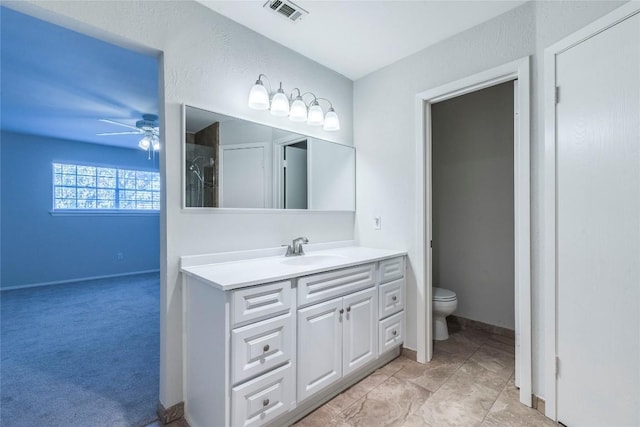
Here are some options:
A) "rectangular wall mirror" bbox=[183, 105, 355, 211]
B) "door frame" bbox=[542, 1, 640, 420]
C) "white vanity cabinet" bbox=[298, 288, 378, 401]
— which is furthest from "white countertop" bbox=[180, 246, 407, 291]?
"door frame" bbox=[542, 1, 640, 420]

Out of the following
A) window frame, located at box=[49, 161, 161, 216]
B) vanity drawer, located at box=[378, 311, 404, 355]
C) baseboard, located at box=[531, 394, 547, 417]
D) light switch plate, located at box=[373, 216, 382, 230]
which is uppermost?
window frame, located at box=[49, 161, 161, 216]

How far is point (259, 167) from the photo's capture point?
204 cm

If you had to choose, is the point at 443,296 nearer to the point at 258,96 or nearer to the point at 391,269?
the point at 391,269

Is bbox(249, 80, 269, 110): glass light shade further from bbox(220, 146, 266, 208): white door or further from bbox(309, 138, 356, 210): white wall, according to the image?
bbox(309, 138, 356, 210): white wall

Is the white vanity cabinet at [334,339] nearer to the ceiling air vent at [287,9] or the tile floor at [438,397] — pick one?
the tile floor at [438,397]

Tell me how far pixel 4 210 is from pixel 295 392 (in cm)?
557

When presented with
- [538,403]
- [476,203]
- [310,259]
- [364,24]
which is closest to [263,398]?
[310,259]

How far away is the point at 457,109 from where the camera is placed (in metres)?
2.94

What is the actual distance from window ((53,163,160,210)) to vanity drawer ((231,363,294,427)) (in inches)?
214

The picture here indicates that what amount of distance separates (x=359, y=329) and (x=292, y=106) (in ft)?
5.45

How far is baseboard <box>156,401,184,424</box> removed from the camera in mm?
1544

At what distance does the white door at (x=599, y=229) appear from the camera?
1.25m

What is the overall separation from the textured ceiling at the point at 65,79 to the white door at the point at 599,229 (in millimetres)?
2504

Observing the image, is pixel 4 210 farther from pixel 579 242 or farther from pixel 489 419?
pixel 579 242
